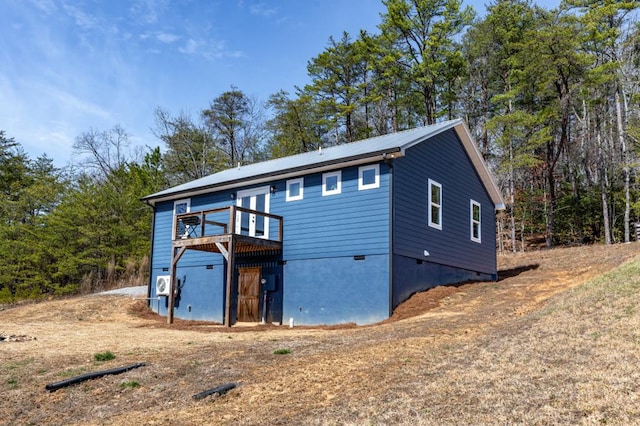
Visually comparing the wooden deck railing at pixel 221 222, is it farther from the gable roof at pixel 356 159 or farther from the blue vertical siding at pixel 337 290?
the blue vertical siding at pixel 337 290

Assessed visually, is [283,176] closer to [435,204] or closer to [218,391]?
[435,204]

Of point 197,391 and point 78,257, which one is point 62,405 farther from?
point 78,257

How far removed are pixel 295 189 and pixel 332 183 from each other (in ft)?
4.68

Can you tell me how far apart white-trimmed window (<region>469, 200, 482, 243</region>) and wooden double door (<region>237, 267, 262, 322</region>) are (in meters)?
7.85

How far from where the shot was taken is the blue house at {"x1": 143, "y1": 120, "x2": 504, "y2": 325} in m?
14.1

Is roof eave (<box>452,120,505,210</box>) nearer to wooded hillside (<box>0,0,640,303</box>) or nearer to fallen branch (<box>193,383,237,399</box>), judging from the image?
wooded hillside (<box>0,0,640,303</box>)

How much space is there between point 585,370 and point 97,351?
8023mm

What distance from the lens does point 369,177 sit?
1449 centimetres

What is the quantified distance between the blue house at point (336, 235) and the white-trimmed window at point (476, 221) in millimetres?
74

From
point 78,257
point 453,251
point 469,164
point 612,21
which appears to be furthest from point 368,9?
point 78,257

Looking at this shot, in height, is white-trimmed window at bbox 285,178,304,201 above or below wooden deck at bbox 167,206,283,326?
above

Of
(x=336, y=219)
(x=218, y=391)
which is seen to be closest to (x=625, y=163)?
(x=336, y=219)

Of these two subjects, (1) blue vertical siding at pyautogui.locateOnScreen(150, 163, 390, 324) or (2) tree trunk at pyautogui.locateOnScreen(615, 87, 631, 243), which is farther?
(2) tree trunk at pyautogui.locateOnScreen(615, 87, 631, 243)

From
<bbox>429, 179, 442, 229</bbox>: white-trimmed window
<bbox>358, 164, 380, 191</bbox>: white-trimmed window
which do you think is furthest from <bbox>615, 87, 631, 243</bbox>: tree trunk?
<bbox>358, 164, 380, 191</bbox>: white-trimmed window
